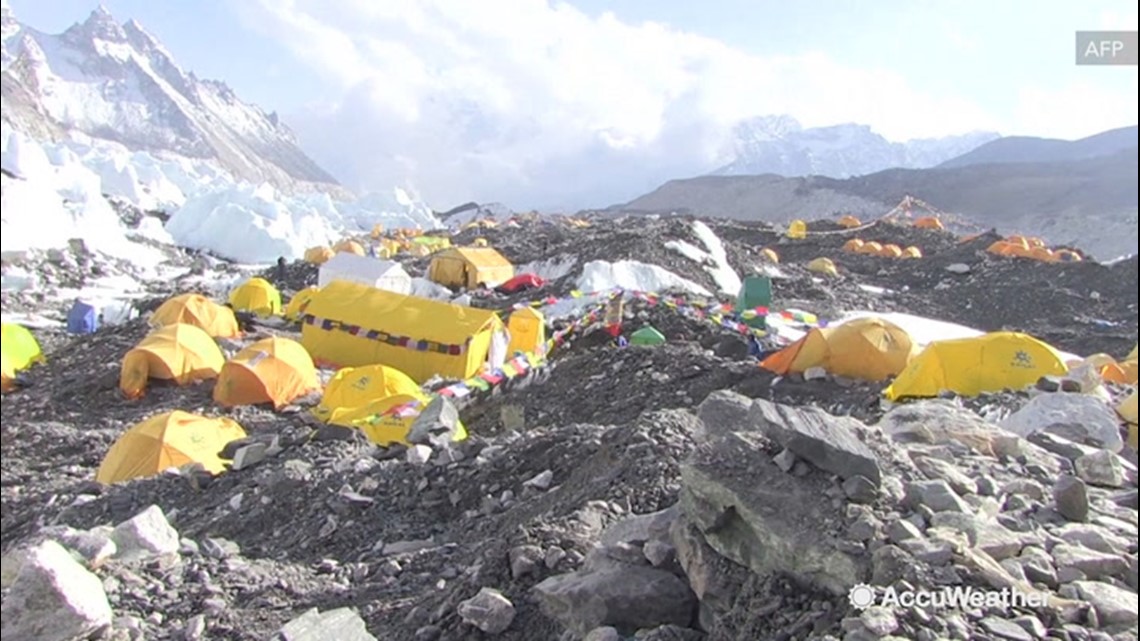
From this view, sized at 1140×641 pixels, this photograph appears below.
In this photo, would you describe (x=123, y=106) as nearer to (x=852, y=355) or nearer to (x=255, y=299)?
(x=255, y=299)

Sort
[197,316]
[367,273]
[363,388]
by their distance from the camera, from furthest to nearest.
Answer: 1. [367,273]
2. [197,316]
3. [363,388]

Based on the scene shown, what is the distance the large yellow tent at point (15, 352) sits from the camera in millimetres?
14625

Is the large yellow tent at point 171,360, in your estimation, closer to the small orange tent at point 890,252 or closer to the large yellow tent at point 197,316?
the large yellow tent at point 197,316

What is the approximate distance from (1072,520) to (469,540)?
303 centimetres

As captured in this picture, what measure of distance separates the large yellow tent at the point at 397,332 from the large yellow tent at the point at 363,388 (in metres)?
2.44

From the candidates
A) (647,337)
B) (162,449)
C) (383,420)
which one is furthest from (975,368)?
(162,449)

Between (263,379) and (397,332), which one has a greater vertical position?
(397,332)

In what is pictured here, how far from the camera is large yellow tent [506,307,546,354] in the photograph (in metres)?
14.1

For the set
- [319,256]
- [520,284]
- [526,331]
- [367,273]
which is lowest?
[526,331]

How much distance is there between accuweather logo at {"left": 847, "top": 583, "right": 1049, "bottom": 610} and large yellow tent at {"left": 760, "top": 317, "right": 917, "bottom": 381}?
7806 millimetres

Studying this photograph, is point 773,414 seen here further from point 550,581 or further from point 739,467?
point 550,581

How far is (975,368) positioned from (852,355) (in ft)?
4.98

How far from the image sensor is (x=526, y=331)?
47.1 ft

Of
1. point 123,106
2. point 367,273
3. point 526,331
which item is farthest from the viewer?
point 123,106
